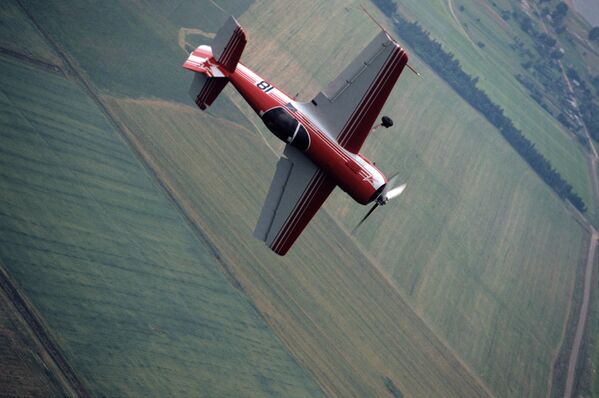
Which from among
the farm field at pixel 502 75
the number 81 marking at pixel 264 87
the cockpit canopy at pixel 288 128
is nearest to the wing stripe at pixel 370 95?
the cockpit canopy at pixel 288 128

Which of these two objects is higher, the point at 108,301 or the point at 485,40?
the point at 485,40

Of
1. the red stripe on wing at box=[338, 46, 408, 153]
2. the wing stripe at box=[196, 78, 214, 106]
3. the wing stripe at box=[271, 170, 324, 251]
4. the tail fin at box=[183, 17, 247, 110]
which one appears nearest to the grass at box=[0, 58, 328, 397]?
the wing stripe at box=[271, 170, 324, 251]

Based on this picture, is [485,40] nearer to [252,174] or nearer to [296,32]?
[296,32]

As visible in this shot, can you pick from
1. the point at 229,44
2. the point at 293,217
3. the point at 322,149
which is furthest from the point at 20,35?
the point at 322,149

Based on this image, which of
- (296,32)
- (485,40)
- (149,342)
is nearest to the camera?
(149,342)

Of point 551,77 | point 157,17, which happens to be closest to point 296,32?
point 157,17

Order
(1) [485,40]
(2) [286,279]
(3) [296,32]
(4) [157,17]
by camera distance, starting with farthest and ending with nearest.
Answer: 1. (1) [485,40]
2. (3) [296,32]
3. (4) [157,17]
4. (2) [286,279]
